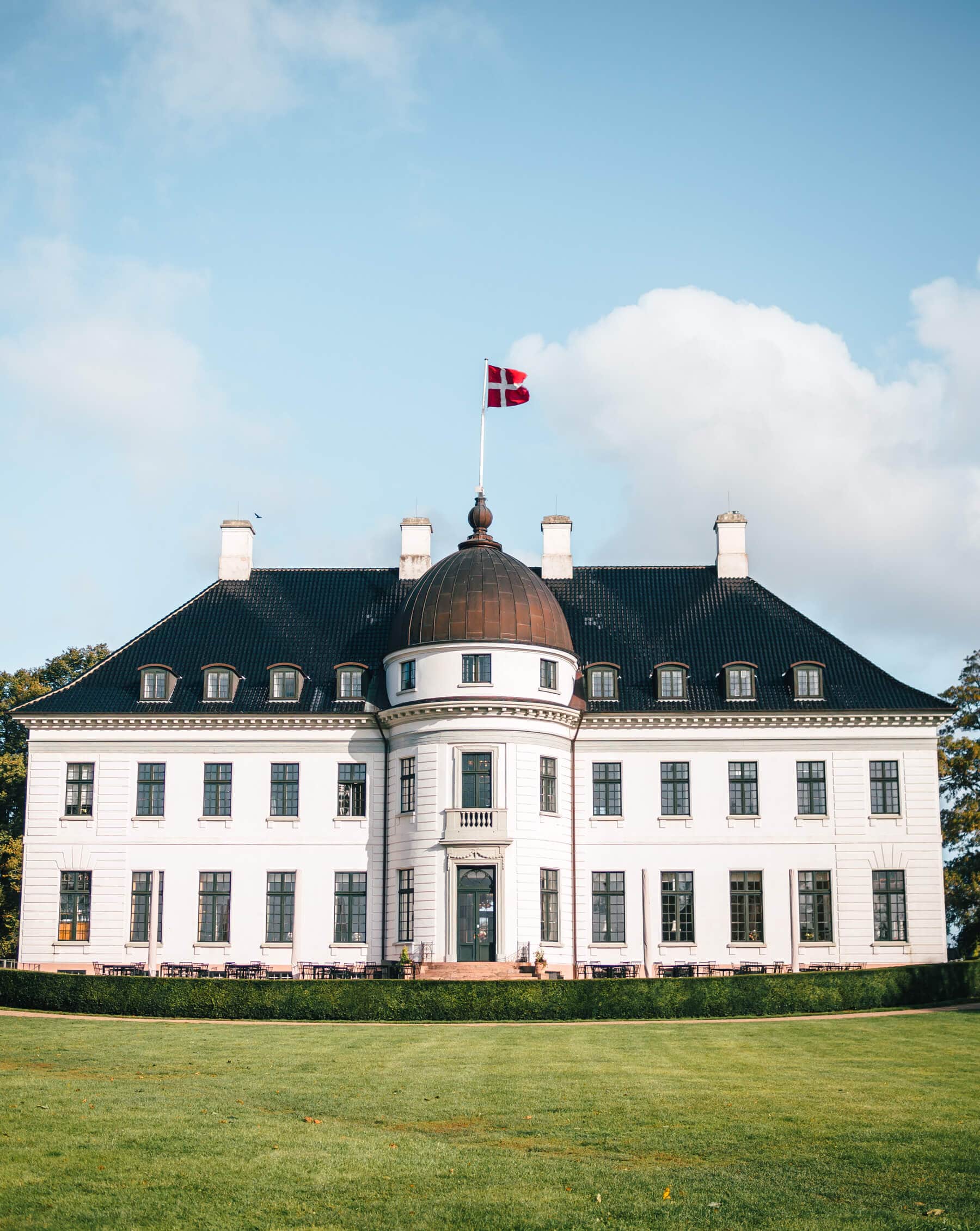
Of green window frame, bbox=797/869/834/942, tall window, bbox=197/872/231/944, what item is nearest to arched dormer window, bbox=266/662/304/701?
tall window, bbox=197/872/231/944

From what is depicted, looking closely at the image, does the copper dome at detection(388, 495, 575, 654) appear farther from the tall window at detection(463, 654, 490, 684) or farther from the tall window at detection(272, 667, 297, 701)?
the tall window at detection(272, 667, 297, 701)

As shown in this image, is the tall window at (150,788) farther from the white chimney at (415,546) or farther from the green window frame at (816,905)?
the green window frame at (816,905)

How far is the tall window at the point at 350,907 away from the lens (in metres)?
46.7

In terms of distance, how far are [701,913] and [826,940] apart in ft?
14.0

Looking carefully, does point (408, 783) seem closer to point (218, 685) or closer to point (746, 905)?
point (218, 685)

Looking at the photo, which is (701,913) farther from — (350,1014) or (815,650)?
(350,1014)

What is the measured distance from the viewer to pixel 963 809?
55.7 m

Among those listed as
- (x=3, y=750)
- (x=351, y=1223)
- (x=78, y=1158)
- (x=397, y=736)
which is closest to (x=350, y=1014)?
(x=397, y=736)

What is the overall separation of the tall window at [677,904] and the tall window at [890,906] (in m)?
6.20

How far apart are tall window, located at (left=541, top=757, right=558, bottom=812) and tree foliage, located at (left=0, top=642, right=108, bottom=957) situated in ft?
79.4

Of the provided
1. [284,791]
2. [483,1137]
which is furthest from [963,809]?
[483,1137]

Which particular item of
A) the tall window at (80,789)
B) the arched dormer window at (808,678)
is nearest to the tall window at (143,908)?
the tall window at (80,789)

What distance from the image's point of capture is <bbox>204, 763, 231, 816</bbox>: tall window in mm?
47969

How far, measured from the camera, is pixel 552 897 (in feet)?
150
